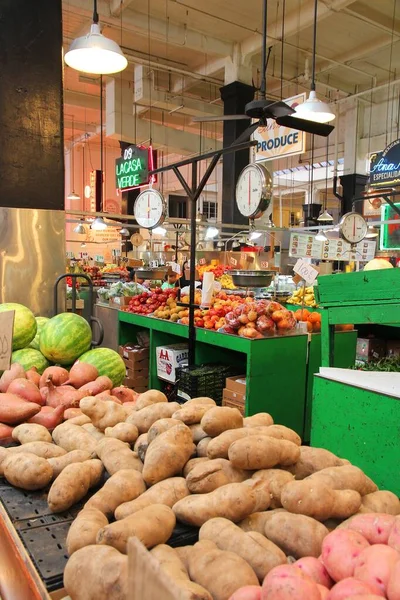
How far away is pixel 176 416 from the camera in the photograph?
4.86ft

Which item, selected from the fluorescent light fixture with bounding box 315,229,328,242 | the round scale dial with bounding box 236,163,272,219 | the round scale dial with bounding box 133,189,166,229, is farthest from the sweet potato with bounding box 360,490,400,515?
the fluorescent light fixture with bounding box 315,229,328,242

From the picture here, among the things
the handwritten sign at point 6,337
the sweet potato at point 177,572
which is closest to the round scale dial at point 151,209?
the handwritten sign at point 6,337

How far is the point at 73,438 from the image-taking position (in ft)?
5.06

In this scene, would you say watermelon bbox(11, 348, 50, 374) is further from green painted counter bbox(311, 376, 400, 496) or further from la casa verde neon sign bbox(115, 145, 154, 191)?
la casa verde neon sign bbox(115, 145, 154, 191)

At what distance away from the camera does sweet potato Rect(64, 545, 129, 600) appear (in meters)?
0.87

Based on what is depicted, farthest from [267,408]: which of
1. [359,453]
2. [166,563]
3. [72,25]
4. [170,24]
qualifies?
[72,25]

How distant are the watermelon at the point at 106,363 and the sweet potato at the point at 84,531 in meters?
1.29

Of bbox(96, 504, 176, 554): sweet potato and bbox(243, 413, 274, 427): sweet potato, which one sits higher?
bbox(243, 413, 274, 427): sweet potato

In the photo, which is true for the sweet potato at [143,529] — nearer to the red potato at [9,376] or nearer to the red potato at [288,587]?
the red potato at [288,587]

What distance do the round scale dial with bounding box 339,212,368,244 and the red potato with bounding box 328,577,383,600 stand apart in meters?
6.50

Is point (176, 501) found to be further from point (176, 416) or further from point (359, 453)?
point (359, 453)

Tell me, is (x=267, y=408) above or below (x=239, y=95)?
below

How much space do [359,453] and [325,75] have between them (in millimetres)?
10916

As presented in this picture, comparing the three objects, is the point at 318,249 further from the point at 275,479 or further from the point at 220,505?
the point at 220,505
